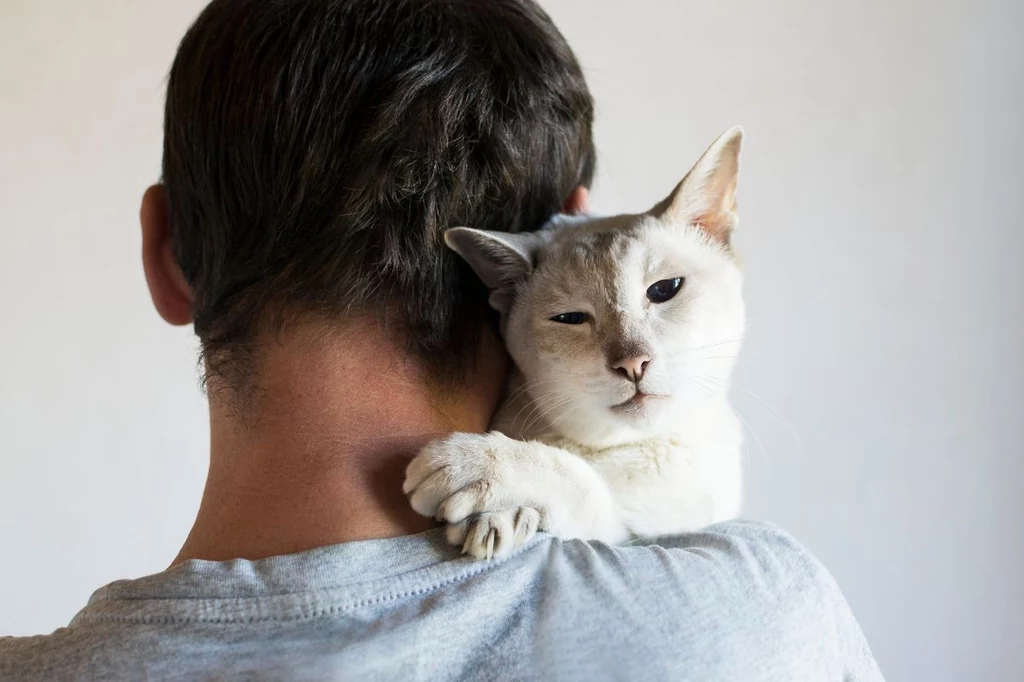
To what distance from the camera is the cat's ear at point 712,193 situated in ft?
3.62

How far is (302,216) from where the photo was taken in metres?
0.82

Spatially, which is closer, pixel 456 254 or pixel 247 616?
pixel 247 616

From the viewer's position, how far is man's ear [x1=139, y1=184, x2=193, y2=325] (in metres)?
0.99

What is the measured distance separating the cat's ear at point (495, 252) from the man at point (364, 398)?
0.02m

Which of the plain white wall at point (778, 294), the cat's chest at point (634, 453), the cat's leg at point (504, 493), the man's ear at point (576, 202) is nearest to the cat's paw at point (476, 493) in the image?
the cat's leg at point (504, 493)

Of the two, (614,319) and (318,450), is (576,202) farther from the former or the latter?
(318,450)

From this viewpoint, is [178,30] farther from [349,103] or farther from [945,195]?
[945,195]

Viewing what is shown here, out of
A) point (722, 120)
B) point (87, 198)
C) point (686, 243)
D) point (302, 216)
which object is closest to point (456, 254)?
point (302, 216)

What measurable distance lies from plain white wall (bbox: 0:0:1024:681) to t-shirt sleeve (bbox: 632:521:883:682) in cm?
120

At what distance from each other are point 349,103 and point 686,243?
1.72 feet

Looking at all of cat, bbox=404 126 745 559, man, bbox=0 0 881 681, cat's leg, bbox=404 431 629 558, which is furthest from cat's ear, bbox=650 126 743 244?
cat's leg, bbox=404 431 629 558

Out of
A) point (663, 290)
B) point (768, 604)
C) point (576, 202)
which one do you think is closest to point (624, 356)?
point (663, 290)

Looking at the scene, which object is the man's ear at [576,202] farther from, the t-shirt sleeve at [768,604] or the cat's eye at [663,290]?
the t-shirt sleeve at [768,604]

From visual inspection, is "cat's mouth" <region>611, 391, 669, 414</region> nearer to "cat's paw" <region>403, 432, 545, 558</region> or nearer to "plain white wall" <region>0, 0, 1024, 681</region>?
"cat's paw" <region>403, 432, 545, 558</region>
